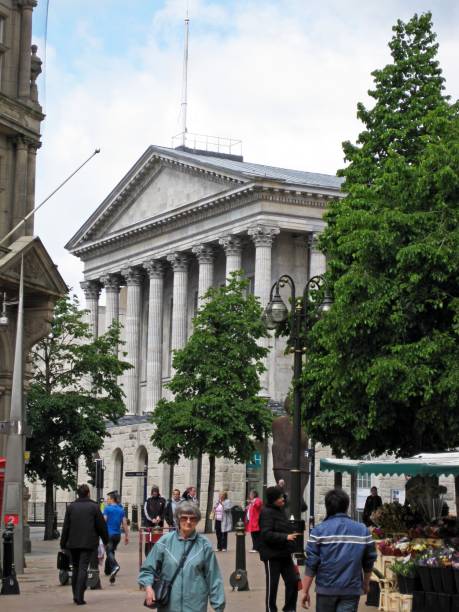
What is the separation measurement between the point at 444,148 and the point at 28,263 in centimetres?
954

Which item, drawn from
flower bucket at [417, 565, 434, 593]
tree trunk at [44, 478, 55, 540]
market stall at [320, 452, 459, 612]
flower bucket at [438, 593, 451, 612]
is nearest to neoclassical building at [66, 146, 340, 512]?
tree trunk at [44, 478, 55, 540]

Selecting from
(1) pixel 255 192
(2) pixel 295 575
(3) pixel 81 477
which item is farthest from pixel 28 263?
(3) pixel 81 477

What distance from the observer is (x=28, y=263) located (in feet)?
104

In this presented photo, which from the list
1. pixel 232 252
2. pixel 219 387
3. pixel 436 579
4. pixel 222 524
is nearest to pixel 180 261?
pixel 232 252

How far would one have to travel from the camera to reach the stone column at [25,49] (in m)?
33.3

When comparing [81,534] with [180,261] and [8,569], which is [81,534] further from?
[180,261]

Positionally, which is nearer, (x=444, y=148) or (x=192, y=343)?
(x=444, y=148)

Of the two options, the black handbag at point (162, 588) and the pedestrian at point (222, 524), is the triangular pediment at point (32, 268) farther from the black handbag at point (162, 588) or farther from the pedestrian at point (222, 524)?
the black handbag at point (162, 588)

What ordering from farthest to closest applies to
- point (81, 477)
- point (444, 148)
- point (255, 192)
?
point (81, 477), point (255, 192), point (444, 148)

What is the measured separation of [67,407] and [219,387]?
913 centimetres

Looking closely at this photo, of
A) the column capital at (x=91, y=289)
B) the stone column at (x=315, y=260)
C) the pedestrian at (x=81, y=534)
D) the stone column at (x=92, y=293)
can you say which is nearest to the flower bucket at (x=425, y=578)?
the pedestrian at (x=81, y=534)

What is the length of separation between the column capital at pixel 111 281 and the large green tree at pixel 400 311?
6276 cm

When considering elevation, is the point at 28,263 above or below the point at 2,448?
above

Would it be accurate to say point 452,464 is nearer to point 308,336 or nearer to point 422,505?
point 422,505
